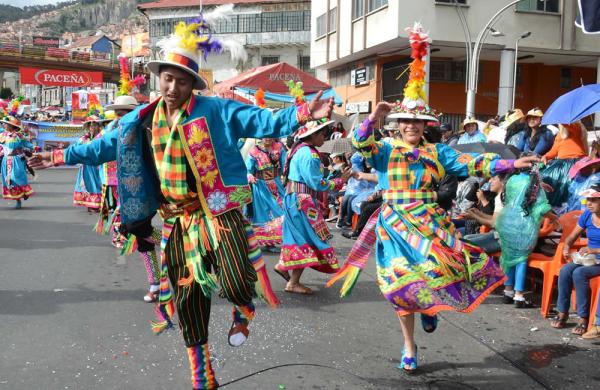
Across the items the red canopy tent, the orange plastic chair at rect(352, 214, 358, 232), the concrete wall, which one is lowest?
the orange plastic chair at rect(352, 214, 358, 232)

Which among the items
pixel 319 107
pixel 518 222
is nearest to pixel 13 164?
pixel 518 222

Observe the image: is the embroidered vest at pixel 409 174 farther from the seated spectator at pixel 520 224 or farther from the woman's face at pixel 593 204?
the seated spectator at pixel 520 224

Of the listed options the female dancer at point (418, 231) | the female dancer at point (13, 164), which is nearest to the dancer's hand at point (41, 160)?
the female dancer at point (418, 231)

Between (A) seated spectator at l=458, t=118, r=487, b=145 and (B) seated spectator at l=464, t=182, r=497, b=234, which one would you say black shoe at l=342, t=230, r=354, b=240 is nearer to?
(A) seated spectator at l=458, t=118, r=487, b=145

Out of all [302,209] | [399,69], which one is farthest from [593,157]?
[399,69]

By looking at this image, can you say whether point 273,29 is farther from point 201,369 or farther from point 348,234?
point 201,369

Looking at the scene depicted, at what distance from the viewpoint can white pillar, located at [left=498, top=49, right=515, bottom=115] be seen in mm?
23516

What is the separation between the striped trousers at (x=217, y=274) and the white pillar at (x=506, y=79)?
869 inches

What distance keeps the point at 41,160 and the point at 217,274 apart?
1.60 meters

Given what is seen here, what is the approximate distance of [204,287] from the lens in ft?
11.0

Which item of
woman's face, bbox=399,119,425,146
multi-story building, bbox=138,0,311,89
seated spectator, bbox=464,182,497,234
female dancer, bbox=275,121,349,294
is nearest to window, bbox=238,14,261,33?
multi-story building, bbox=138,0,311,89

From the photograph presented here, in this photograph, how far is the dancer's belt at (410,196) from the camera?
14.0 feet

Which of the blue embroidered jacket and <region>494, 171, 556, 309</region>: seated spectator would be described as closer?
the blue embroidered jacket

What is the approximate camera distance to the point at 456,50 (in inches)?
991
